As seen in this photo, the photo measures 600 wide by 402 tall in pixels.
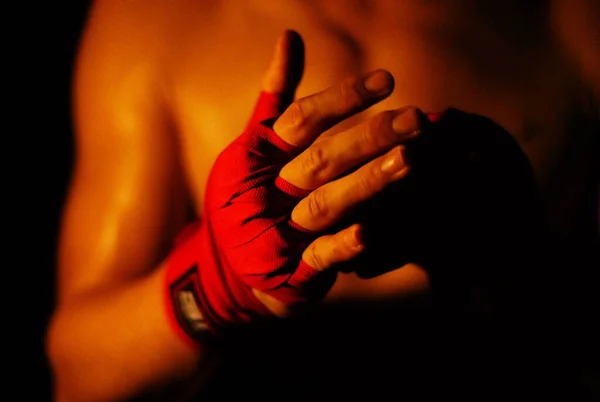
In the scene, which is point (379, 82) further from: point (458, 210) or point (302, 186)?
point (458, 210)

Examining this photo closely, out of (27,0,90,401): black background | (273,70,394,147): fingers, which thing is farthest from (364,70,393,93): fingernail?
(27,0,90,401): black background

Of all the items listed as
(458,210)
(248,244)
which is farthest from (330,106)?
(458,210)

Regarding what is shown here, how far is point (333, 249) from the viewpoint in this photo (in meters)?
0.44

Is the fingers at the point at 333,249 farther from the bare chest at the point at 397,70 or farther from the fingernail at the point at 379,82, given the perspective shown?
the bare chest at the point at 397,70

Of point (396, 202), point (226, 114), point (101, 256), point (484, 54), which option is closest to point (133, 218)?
point (101, 256)

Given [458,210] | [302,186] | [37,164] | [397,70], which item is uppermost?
[37,164]

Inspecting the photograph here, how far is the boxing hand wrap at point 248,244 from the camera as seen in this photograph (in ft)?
1.56

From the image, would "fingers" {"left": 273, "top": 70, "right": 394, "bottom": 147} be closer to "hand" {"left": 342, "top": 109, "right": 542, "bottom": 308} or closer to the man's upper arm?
"hand" {"left": 342, "top": 109, "right": 542, "bottom": 308}

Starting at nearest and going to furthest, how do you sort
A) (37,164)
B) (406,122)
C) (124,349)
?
(406,122) < (124,349) < (37,164)

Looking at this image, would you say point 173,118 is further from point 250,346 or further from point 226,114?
point 250,346

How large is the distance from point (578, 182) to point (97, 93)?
749mm

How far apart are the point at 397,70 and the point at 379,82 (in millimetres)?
220

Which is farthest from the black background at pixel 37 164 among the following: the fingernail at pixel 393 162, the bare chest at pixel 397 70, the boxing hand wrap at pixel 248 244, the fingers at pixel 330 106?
the fingernail at pixel 393 162

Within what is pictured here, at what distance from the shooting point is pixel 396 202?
573 millimetres
